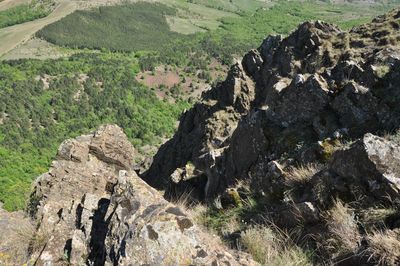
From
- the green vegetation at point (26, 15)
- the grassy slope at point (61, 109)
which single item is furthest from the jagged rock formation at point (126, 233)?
the green vegetation at point (26, 15)

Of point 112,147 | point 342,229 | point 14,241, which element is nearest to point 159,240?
point 342,229

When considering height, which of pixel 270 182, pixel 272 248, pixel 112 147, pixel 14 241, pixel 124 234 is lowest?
pixel 112 147

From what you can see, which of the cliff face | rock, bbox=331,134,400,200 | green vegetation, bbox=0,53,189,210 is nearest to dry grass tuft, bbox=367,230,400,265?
rock, bbox=331,134,400,200

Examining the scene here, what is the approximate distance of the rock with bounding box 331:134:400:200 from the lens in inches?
266

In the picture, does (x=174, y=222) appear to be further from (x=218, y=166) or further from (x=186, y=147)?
(x=186, y=147)

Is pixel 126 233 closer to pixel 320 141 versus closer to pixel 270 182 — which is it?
pixel 270 182

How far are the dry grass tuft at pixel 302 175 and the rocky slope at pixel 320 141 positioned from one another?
0.03 meters

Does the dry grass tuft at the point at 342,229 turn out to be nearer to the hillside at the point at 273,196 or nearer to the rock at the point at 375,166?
the hillside at the point at 273,196

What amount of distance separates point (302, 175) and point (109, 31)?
185 meters

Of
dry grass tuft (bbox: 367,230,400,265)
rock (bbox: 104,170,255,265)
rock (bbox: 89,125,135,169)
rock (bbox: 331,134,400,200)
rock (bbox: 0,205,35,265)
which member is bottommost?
rock (bbox: 89,125,135,169)

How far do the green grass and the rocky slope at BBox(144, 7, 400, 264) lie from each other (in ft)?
482

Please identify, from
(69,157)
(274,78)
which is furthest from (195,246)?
(274,78)

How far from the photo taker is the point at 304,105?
13.3 metres

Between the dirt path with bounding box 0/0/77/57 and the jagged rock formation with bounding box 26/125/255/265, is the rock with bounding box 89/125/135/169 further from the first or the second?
the dirt path with bounding box 0/0/77/57
